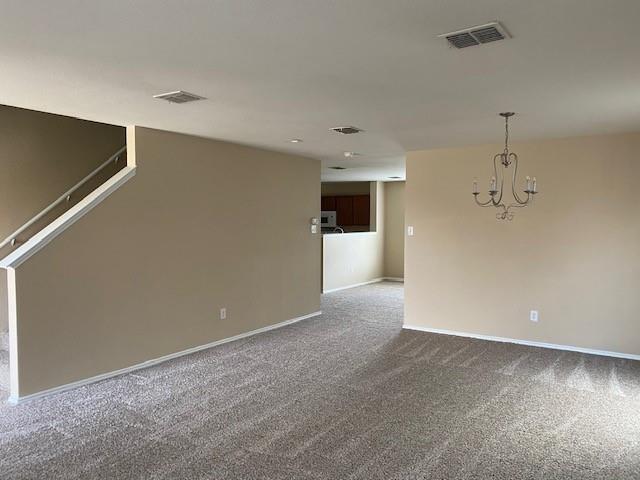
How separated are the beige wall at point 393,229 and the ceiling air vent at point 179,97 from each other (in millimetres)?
7597

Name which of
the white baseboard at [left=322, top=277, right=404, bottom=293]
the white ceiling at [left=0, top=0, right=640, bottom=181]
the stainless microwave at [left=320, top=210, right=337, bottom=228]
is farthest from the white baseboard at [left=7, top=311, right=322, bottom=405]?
the stainless microwave at [left=320, top=210, right=337, bottom=228]

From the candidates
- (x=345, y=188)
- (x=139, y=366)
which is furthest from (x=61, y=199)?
(x=345, y=188)

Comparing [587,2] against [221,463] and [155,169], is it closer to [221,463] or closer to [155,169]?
[221,463]

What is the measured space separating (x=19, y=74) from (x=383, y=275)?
873 centimetres

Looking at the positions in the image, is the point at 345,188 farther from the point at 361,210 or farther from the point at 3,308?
the point at 3,308

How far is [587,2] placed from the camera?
1807 mm

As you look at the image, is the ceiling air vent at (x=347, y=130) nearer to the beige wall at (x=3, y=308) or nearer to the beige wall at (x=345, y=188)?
the beige wall at (x=3, y=308)

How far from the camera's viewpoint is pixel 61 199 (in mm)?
4879

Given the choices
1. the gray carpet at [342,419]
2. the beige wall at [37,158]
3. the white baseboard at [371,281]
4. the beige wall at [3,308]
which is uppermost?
the beige wall at [37,158]

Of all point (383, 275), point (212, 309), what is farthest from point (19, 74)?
point (383, 275)

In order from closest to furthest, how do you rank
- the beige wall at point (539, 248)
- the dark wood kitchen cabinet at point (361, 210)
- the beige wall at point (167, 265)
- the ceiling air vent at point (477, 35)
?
1. the ceiling air vent at point (477, 35)
2. the beige wall at point (167, 265)
3. the beige wall at point (539, 248)
4. the dark wood kitchen cabinet at point (361, 210)

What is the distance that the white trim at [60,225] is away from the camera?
11.7 ft

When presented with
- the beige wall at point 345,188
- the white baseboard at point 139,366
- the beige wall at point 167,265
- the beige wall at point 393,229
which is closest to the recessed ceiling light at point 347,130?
the beige wall at point 167,265

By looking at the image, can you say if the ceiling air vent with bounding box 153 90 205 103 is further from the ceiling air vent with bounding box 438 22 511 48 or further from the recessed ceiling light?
the ceiling air vent with bounding box 438 22 511 48
